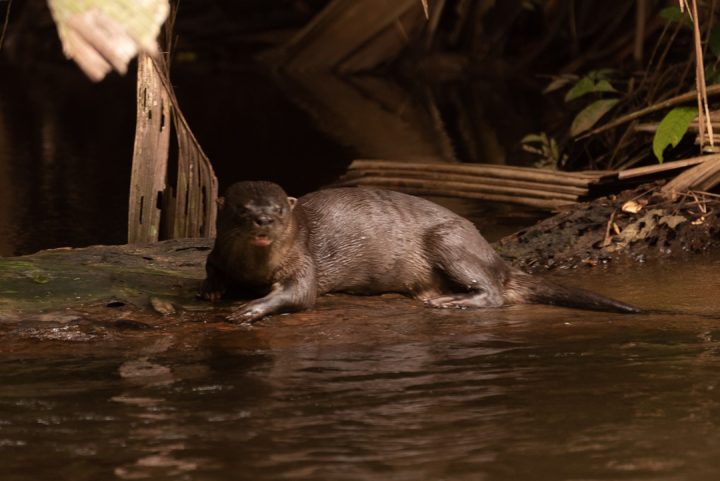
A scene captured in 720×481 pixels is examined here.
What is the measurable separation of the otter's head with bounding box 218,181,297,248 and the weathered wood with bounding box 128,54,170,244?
116cm

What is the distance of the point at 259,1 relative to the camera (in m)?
16.9

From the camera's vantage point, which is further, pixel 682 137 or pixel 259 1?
pixel 259 1

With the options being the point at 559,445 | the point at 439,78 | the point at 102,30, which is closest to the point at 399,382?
the point at 559,445

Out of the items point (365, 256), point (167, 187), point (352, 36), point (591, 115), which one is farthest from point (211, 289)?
point (352, 36)

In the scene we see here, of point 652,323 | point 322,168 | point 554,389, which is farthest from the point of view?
point 322,168

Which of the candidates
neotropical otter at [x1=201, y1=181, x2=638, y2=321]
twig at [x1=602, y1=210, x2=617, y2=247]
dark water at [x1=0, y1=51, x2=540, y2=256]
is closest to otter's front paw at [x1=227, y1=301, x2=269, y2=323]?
neotropical otter at [x1=201, y1=181, x2=638, y2=321]

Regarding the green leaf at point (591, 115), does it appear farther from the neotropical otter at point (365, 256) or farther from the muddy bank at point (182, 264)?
the neotropical otter at point (365, 256)

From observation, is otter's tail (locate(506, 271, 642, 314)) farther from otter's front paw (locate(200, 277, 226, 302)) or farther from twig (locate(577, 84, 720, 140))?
twig (locate(577, 84, 720, 140))

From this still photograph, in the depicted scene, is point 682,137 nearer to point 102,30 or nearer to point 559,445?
point 559,445

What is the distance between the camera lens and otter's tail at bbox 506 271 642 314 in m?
3.92

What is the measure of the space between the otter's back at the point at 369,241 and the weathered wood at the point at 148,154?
0.92 metres

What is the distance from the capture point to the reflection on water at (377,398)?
2.35 meters

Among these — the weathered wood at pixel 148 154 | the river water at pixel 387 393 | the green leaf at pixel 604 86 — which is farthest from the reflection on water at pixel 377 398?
the green leaf at pixel 604 86

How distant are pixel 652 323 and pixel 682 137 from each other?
7.04 ft
